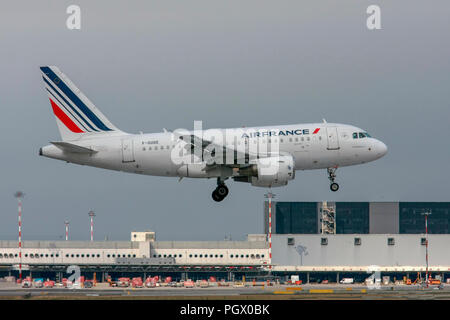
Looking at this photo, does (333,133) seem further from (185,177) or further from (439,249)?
(439,249)

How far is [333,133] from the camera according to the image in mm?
92938

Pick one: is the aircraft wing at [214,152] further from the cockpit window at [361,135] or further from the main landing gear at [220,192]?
the cockpit window at [361,135]

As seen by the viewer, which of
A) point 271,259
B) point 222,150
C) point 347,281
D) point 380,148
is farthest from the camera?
point 271,259

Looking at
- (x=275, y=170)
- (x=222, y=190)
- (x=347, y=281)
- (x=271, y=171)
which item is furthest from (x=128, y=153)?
(x=347, y=281)

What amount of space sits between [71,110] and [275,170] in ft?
74.5

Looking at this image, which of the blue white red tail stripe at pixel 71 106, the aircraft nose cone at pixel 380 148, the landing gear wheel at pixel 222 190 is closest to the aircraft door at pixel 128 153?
the blue white red tail stripe at pixel 71 106

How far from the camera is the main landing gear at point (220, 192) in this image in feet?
308

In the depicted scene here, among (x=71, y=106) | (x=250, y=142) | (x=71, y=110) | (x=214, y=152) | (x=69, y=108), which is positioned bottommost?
(x=214, y=152)

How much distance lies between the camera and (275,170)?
90875mm

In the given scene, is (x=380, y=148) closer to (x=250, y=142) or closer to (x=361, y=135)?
(x=361, y=135)

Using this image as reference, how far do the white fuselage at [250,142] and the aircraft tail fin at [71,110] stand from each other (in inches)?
47.8

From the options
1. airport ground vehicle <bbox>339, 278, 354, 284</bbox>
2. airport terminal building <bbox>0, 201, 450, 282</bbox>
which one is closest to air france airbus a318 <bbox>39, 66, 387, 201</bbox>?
airport ground vehicle <bbox>339, 278, 354, 284</bbox>

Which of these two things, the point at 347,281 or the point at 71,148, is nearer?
the point at 71,148
